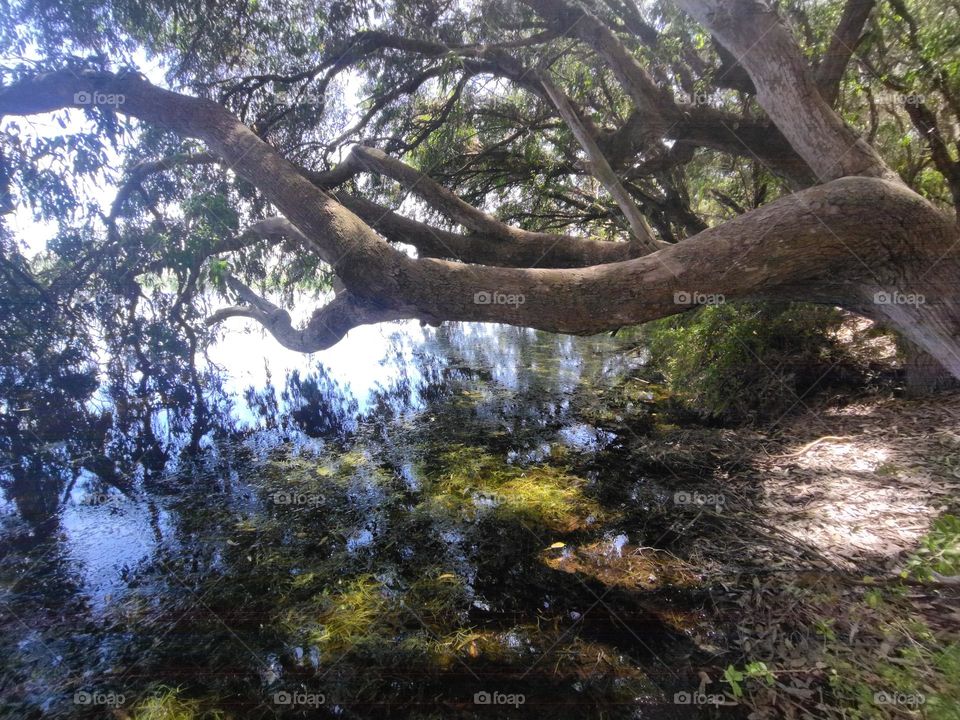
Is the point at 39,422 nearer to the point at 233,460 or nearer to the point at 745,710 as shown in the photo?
the point at 233,460

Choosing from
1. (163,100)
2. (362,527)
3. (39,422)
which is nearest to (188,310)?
(39,422)

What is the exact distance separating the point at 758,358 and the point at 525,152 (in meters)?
3.86

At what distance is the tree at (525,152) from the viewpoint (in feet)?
10.0

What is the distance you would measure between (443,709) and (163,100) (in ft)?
15.9

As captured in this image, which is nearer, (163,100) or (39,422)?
(163,100)

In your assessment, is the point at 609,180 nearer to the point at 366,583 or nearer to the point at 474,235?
the point at 474,235

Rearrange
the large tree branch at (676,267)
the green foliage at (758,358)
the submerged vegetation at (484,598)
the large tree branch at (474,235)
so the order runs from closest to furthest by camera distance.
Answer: the submerged vegetation at (484,598)
the large tree branch at (676,267)
the green foliage at (758,358)
the large tree branch at (474,235)

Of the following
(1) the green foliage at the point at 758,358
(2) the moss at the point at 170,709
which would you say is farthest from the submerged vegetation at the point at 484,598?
(1) the green foliage at the point at 758,358

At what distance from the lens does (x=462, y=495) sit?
375cm

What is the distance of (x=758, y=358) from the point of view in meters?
4.90

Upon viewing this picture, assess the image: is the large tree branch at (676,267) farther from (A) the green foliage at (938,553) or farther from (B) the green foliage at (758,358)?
(B) the green foliage at (758,358)

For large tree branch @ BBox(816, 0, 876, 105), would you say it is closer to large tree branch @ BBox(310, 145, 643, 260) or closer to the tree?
the tree

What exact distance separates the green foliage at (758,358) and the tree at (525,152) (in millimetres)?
1175

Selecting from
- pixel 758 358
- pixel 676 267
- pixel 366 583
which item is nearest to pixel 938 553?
pixel 676 267
